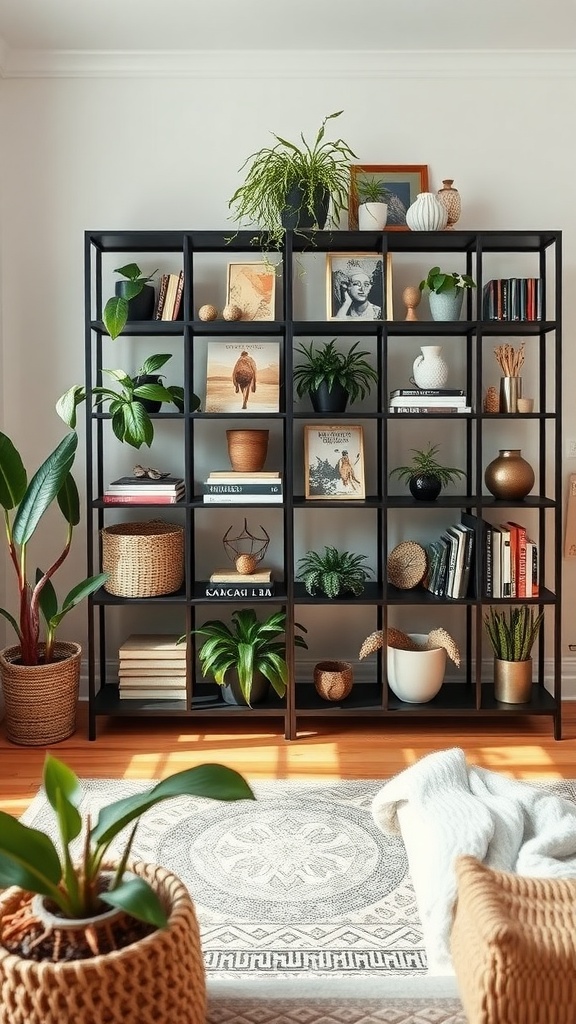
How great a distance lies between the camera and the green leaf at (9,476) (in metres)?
3.24

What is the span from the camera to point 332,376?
3.43 m

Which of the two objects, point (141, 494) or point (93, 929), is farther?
point (141, 494)

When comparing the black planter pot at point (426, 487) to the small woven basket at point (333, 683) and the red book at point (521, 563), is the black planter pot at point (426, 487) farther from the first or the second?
the small woven basket at point (333, 683)

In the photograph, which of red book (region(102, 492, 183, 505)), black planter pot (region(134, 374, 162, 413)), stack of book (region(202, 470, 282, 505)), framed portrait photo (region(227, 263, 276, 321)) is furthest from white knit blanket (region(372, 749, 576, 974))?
framed portrait photo (region(227, 263, 276, 321))

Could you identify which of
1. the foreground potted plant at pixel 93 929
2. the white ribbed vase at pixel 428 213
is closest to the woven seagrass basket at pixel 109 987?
the foreground potted plant at pixel 93 929

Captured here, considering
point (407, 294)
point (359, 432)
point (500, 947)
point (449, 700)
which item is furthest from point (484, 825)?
point (407, 294)

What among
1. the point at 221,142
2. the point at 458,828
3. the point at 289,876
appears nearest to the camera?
the point at 458,828

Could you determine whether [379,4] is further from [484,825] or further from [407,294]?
[484,825]

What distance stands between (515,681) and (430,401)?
3.70ft

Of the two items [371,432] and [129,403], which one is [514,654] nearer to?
[371,432]

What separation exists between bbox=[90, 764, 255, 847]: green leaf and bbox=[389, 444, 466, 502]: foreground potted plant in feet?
8.01

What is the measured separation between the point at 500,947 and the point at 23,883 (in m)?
0.59

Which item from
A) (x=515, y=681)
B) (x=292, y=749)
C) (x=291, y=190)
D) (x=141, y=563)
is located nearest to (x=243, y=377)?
(x=291, y=190)

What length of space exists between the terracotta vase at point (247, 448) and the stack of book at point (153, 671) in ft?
2.43
